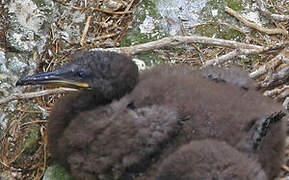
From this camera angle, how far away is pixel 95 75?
3.49 metres

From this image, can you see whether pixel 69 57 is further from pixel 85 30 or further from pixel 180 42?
pixel 180 42

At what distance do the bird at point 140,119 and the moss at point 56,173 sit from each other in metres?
0.12

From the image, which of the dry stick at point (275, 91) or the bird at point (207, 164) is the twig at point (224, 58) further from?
the bird at point (207, 164)

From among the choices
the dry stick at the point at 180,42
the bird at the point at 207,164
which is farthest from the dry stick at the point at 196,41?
the bird at the point at 207,164

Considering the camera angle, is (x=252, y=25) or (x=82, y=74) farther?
(x=252, y=25)

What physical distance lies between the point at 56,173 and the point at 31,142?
0.36 m

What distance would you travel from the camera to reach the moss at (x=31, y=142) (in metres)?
4.03

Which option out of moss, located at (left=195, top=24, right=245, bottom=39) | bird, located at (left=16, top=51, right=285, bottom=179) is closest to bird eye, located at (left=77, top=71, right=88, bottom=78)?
bird, located at (left=16, top=51, right=285, bottom=179)

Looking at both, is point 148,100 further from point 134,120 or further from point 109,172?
point 109,172

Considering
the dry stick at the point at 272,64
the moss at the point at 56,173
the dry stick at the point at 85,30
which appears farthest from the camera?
the dry stick at the point at 85,30

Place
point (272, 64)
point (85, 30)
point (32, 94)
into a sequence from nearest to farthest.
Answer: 1. point (32, 94)
2. point (272, 64)
3. point (85, 30)

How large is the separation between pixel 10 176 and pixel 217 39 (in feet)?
5.69

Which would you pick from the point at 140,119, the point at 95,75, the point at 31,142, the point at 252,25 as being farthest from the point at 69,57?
the point at 252,25

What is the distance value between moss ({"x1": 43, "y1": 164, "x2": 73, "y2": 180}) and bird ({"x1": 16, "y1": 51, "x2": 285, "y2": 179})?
116mm
